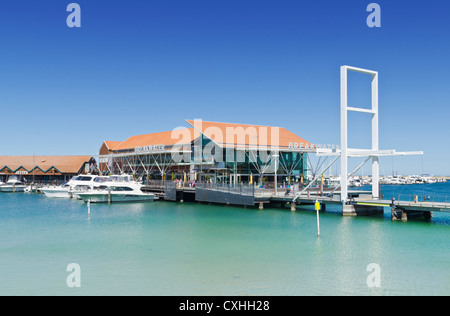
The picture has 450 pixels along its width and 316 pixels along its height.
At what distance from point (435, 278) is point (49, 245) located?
61.4 ft

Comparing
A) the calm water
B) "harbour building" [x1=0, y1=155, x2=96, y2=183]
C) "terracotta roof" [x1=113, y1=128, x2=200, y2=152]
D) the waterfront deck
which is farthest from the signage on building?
the calm water

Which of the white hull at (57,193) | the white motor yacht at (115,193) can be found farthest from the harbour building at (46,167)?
the white motor yacht at (115,193)

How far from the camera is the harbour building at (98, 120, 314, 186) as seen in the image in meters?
49.9

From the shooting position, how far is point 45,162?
281ft

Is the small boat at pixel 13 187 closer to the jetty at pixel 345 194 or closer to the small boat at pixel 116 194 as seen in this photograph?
the small boat at pixel 116 194

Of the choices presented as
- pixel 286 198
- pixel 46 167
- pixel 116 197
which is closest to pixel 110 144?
pixel 46 167

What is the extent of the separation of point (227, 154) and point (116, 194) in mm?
13991

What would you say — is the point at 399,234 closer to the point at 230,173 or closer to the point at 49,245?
the point at 49,245

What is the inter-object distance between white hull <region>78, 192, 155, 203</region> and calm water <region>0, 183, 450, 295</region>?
14000mm

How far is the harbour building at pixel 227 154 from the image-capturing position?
49875 mm

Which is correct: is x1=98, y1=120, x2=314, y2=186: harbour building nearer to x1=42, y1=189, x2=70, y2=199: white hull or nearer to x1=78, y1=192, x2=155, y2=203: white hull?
x1=78, y1=192, x2=155, y2=203: white hull
